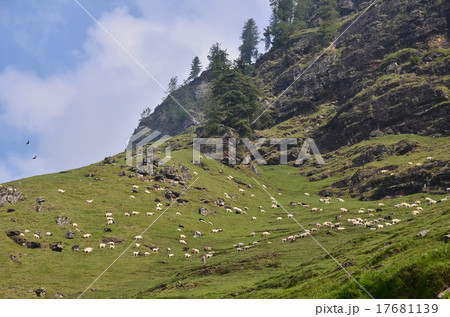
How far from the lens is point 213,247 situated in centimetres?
5866

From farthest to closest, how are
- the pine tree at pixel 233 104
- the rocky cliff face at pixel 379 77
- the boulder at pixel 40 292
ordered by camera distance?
the pine tree at pixel 233 104, the rocky cliff face at pixel 379 77, the boulder at pixel 40 292

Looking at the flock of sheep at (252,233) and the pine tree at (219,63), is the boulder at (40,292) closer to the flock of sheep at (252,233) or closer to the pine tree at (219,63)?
the flock of sheep at (252,233)

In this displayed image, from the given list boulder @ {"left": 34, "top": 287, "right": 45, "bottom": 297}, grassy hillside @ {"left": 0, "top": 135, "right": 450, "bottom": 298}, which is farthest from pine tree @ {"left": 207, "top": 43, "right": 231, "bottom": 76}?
boulder @ {"left": 34, "top": 287, "right": 45, "bottom": 297}

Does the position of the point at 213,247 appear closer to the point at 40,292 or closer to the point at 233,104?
the point at 40,292

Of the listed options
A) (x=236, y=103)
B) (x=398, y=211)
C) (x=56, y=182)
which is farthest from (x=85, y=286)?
(x=236, y=103)

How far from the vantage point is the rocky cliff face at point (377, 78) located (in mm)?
116438

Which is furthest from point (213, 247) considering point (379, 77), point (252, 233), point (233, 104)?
point (379, 77)

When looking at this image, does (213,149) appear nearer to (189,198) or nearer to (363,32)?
(189,198)

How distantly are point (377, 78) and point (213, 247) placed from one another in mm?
112149

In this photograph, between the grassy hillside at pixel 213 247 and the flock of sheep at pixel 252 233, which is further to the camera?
the flock of sheep at pixel 252 233

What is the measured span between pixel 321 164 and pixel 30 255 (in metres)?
91.9

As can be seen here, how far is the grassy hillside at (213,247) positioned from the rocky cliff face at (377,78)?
23421mm

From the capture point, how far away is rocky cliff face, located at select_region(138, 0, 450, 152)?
116 metres

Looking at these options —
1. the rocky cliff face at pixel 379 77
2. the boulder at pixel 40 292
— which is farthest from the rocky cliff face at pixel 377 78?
the boulder at pixel 40 292
